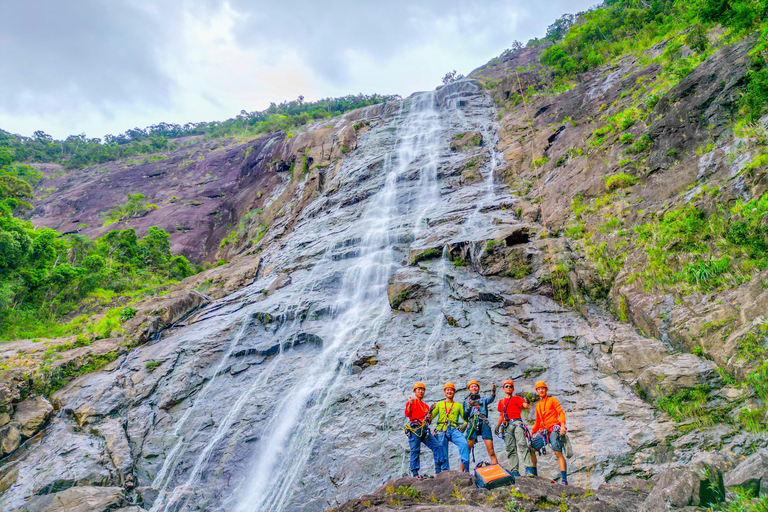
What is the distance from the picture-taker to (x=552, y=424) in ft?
19.2

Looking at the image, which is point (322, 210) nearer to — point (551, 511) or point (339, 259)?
point (339, 259)

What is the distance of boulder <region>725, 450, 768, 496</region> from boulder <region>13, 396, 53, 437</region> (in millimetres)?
14709

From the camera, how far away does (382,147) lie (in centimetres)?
2895

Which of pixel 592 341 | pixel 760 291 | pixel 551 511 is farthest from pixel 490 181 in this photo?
pixel 551 511

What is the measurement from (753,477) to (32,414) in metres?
15.3

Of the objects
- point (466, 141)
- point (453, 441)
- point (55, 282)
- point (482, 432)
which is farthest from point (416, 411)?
point (466, 141)

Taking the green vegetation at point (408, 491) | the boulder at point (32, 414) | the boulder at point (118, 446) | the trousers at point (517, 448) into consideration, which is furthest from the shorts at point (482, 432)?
the boulder at point (32, 414)

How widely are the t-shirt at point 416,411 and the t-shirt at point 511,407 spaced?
1.26 metres

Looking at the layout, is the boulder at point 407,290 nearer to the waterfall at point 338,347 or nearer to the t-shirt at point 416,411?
the waterfall at point 338,347

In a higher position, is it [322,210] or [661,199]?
[322,210]

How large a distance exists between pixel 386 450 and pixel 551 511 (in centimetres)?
443

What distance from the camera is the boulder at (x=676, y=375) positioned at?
636 centimetres

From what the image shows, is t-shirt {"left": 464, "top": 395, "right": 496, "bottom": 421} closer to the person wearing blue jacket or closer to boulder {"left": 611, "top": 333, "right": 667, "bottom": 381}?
the person wearing blue jacket

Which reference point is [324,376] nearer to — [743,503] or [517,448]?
[517,448]
